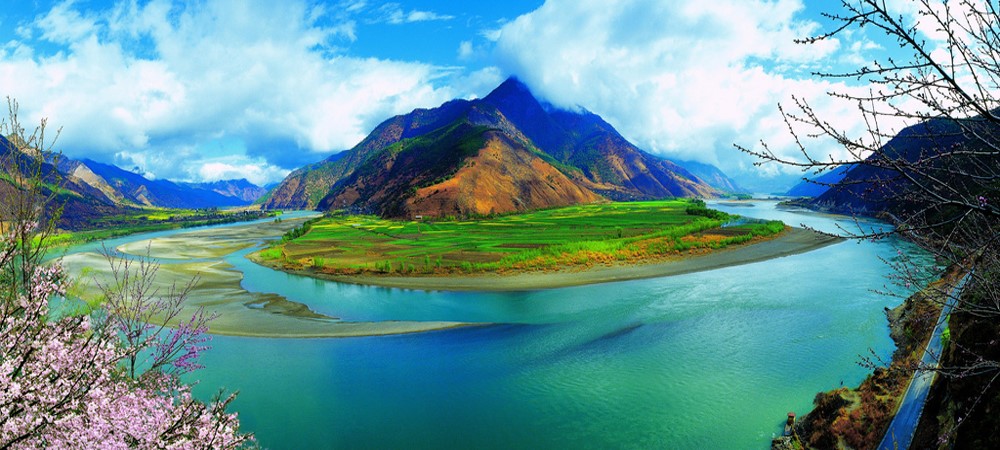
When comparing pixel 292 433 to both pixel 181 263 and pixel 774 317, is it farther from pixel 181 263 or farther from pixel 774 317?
pixel 181 263

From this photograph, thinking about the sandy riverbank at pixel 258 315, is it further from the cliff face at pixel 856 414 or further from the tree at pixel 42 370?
the cliff face at pixel 856 414

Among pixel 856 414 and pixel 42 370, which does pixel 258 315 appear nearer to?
pixel 42 370

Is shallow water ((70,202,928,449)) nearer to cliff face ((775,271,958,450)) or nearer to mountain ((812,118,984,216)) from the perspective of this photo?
cliff face ((775,271,958,450))

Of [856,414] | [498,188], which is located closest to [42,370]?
[856,414]

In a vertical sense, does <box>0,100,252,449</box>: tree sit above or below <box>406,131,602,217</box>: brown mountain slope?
below

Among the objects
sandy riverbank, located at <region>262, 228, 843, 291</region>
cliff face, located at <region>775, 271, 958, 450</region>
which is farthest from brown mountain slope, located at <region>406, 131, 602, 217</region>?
cliff face, located at <region>775, 271, 958, 450</region>

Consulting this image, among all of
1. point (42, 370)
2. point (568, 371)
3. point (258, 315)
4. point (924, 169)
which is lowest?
point (568, 371)

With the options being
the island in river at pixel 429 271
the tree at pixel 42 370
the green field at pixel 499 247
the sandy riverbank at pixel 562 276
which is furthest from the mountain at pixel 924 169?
the green field at pixel 499 247

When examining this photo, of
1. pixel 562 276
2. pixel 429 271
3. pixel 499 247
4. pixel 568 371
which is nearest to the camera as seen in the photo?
pixel 568 371
